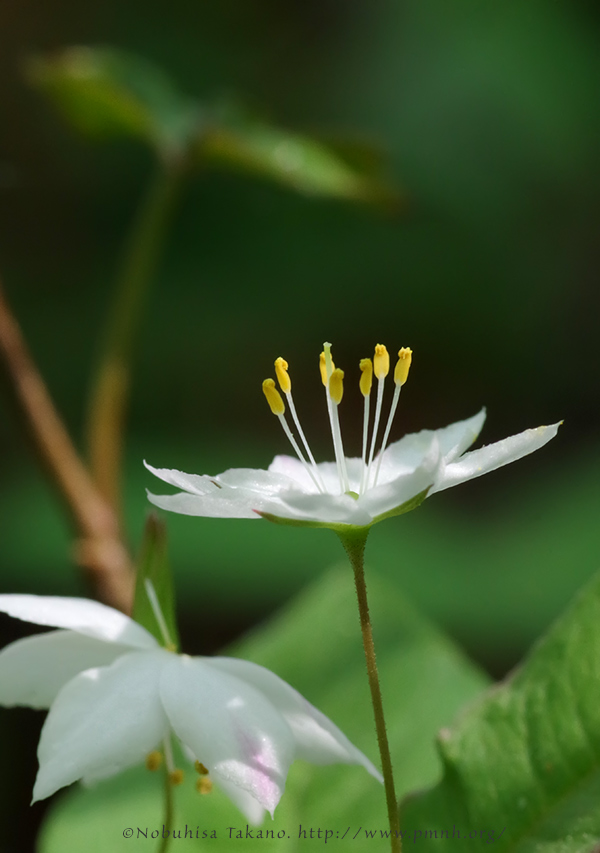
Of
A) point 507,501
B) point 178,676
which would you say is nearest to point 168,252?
point 507,501

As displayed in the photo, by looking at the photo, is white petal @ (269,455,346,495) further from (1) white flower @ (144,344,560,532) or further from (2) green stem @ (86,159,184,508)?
(2) green stem @ (86,159,184,508)

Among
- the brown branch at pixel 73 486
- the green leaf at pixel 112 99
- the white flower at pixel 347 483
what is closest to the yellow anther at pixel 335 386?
the white flower at pixel 347 483

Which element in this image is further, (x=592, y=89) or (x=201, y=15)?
(x=201, y=15)

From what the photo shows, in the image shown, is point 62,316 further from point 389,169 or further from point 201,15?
point 389,169

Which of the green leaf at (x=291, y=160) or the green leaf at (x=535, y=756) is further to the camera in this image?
the green leaf at (x=291, y=160)

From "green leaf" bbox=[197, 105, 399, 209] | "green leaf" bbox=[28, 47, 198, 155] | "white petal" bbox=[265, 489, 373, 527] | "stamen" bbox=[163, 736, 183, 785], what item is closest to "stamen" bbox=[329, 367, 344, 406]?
"white petal" bbox=[265, 489, 373, 527]

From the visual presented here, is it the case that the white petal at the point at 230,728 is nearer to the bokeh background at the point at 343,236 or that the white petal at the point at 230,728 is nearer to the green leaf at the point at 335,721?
the green leaf at the point at 335,721
